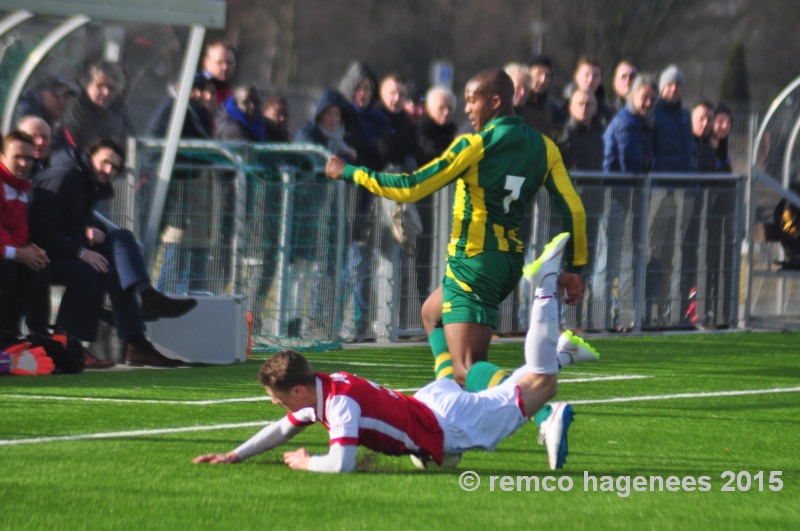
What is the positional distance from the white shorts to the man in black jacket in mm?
4982

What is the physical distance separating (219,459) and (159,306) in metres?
4.85

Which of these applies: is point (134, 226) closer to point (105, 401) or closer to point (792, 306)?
point (105, 401)

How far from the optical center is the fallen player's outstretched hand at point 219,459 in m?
7.25

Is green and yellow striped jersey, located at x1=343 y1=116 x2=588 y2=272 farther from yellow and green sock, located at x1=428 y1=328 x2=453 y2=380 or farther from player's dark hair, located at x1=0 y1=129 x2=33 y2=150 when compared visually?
player's dark hair, located at x1=0 y1=129 x2=33 y2=150

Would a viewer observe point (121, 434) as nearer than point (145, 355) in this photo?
Yes

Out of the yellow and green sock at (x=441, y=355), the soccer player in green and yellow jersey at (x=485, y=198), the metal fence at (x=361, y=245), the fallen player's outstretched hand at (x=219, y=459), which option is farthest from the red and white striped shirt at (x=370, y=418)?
the metal fence at (x=361, y=245)

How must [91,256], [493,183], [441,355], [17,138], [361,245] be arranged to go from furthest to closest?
1. [361,245]
2. [91,256]
3. [17,138]
4. [441,355]
5. [493,183]

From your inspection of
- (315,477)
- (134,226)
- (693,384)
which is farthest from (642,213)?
(315,477)

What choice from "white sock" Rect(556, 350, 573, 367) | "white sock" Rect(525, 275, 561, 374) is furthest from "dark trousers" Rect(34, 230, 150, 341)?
"white sock" Rect(525, 275, 561, 374)

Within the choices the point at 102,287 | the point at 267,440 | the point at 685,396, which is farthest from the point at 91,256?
the point at 267,440

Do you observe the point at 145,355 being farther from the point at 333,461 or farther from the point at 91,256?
the point at 333,461

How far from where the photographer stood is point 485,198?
8.25 metres

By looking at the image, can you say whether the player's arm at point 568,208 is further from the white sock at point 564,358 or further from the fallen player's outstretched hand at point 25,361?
the fallen player's outstretched hand at point 25,361

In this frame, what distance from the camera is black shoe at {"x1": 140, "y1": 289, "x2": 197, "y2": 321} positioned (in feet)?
39.2
